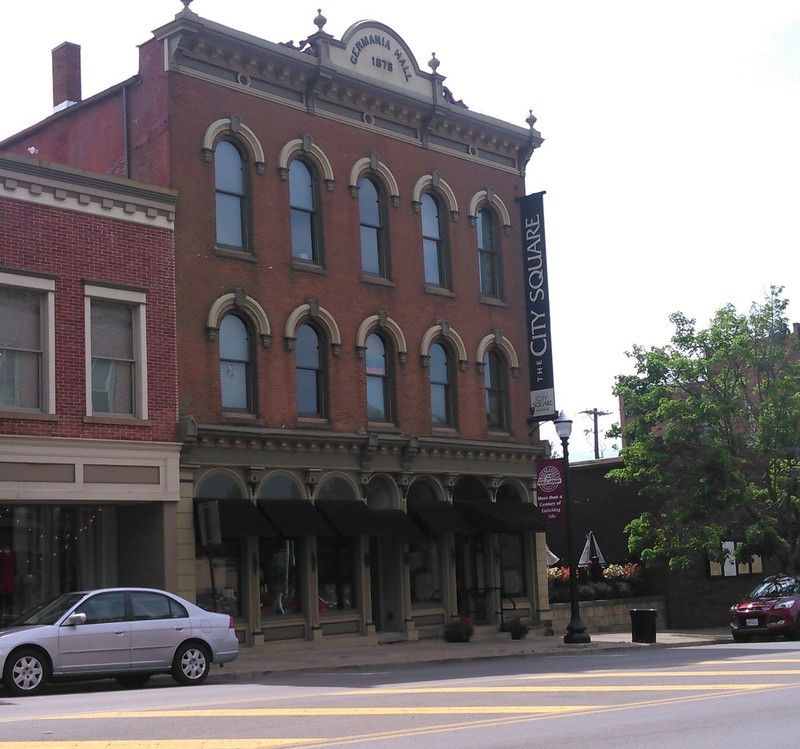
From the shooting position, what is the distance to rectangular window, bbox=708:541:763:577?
124 feet

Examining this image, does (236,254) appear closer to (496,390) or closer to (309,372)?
(309,372)

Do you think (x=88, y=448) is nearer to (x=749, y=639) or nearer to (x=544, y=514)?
(x=544, y=514)

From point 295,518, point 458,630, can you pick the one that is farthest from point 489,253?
point 295,518

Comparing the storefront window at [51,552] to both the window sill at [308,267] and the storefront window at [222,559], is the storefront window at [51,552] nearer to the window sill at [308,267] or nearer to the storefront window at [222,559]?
the storefront window at [222,559]

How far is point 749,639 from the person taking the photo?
29750mm

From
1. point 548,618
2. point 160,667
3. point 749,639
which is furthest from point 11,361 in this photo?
point 749,639

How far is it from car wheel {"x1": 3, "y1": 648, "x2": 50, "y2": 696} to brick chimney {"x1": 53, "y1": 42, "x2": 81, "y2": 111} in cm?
1531

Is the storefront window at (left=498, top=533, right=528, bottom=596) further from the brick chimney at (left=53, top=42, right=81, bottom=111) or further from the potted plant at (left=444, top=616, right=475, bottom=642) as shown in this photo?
the brick chimney at (left=53, top=42, right=81, bottom=111)

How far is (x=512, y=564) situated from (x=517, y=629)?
2319 millimetres

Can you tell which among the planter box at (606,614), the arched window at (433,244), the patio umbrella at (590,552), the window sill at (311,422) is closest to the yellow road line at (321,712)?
the window sill at (311,422)

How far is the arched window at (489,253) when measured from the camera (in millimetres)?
31516

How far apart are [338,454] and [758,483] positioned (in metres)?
14.1

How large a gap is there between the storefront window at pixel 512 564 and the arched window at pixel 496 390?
110 inches

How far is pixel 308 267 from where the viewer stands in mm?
26719
